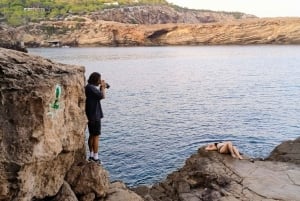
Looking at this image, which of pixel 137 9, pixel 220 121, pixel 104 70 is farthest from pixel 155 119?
pixel 137 9

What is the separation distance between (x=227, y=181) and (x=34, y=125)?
24.1 ft

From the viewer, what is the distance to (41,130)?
889 cm

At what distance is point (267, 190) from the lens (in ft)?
43.5

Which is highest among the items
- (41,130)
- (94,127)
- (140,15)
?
(140,15)

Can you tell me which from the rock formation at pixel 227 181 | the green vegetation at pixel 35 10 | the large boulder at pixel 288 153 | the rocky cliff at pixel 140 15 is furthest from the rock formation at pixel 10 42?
the rocky cliff at pixel 140 15

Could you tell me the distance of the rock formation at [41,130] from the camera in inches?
335

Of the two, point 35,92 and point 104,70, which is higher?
point 35,92

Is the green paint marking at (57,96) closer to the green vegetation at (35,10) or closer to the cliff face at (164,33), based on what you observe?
the cliff face at (164,33)

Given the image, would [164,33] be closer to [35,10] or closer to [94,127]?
[35,10]

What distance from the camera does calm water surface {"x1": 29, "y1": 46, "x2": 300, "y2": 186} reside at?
21797mm

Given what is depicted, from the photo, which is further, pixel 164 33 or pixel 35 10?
pixel 35 10

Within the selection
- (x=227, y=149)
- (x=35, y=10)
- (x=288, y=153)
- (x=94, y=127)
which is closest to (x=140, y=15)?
(x=35, y=10)

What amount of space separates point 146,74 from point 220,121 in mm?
31651

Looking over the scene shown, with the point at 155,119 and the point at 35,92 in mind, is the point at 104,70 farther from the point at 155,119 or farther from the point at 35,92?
Answer: the point at 35,92
